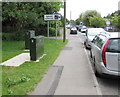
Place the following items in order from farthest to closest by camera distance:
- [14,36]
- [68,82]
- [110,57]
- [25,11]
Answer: [14,36] < [25,11] < [68,82] < [110,57]

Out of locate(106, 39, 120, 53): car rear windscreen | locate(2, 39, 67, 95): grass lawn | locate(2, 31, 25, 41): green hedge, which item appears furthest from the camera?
locate(2, 31, 25, 41): green hedge

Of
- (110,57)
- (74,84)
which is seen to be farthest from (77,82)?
(110,57)

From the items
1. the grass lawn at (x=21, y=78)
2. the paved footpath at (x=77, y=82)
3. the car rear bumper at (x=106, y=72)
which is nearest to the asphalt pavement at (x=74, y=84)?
the paved footpath at (x=77, y=82)

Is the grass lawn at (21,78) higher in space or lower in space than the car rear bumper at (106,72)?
lower

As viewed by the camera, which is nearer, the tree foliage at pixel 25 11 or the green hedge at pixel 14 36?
the tree foliage at pixel 25 11

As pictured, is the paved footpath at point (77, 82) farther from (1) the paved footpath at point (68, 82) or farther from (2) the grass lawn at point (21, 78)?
(2) the grass lawn at point (21, 78)

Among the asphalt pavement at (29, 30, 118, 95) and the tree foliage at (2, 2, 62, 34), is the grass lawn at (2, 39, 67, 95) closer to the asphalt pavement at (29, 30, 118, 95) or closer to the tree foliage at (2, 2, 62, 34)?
the asphalt pavement at (29, 30, 118, 95)

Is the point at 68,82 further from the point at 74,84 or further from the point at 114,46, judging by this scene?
the point at 114,46

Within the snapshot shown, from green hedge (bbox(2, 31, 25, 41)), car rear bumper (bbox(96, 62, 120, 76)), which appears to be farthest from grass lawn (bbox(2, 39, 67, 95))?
green hedge (bbox(2, 31, 25, 41))

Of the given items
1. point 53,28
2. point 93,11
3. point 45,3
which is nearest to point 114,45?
point 45,3

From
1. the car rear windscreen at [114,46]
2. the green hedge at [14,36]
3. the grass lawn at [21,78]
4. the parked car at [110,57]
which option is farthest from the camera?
the green hedge at [14,36]

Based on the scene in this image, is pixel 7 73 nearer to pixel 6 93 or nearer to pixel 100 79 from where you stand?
pixel 6 93

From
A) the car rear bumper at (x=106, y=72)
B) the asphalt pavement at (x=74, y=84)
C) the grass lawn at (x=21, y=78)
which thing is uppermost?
the car rear bumper at (x=106, y=72)

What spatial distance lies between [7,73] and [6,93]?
1.96 m
